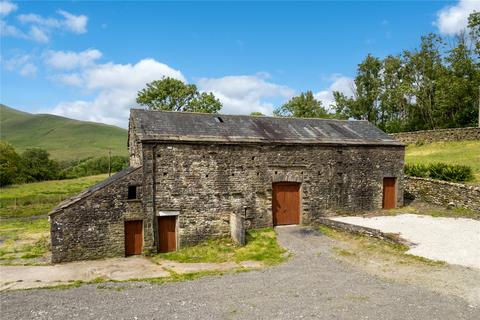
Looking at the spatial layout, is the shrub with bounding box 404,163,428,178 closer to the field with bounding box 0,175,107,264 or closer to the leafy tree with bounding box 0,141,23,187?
the field with bounding box 0,175,107,264

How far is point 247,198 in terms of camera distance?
674 inches

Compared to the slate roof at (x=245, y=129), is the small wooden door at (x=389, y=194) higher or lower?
lower

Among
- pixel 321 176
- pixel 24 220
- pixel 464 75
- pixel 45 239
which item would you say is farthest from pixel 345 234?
pixel 464 75

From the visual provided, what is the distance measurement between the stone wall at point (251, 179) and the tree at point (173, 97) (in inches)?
1137

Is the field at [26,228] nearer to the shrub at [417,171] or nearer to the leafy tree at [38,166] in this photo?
the leafy tree at [38,166]

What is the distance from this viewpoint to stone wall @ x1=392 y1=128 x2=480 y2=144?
3225 cm

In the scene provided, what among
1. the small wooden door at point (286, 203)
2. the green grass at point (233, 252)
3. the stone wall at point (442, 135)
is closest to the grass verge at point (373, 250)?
the green grass at point (233, 252)

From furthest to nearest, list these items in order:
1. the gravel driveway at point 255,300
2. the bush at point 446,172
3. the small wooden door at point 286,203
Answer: the bush at point 446,172 < the small wooden door at point 286,203 < the gravel driveway at point 255,300

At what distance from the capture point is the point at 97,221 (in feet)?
47.0

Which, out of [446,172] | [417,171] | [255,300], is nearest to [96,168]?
[417,171]

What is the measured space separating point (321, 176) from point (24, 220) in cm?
2304

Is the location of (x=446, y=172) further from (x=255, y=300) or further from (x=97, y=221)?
(x=97, y=221)

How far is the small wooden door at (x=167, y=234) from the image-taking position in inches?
615

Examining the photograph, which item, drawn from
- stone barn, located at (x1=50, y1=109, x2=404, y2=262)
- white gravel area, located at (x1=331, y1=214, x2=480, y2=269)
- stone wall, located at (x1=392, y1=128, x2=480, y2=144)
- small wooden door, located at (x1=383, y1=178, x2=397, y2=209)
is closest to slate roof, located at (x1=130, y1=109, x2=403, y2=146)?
stone barn, located at (x1=50, y1=109, x2=404, y2=262)
